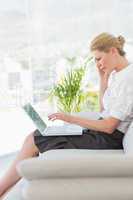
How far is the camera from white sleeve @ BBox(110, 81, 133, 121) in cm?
228

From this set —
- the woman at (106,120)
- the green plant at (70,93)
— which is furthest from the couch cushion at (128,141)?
the green plant at (70,93)

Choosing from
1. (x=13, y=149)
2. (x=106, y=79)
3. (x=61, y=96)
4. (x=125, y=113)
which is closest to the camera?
A: (x=125, y=113)

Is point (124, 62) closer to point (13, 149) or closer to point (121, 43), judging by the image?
point (121, 43)

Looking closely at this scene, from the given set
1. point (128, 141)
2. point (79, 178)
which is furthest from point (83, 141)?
point (79, 178)

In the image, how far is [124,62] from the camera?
2525mm

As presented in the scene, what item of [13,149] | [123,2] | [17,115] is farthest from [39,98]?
[123,2]

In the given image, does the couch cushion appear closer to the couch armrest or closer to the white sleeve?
the white sleeve

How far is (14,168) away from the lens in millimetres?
2412

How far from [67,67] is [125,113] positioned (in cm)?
232

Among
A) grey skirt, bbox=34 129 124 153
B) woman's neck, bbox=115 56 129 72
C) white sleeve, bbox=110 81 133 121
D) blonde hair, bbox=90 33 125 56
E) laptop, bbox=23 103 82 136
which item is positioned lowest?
grey skirt, bbox=34 129 124 153

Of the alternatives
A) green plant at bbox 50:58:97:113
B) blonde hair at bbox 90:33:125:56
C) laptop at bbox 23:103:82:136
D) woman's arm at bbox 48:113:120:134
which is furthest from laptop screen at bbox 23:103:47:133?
green plant at bbox 50:58:97:113

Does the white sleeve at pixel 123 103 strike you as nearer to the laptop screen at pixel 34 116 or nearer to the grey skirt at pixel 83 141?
the grey skirt at pixel 83 141

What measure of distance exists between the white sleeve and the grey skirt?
0.61ft

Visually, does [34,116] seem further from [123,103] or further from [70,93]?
[70,93]
